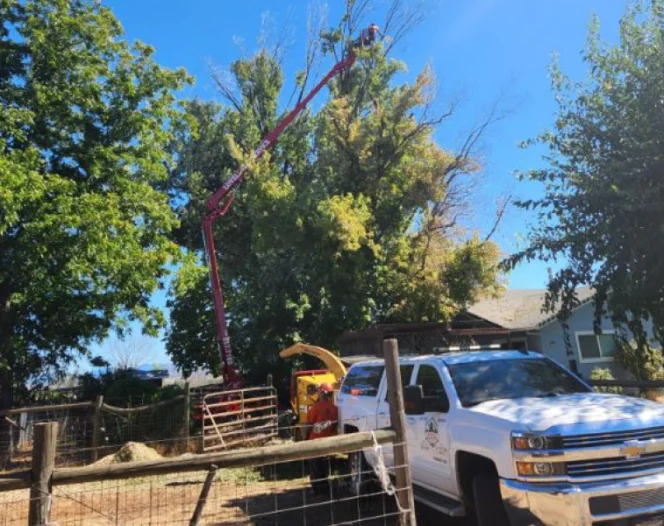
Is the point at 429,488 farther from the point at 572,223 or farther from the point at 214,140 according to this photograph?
the point at 214,140

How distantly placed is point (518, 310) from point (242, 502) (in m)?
18.8

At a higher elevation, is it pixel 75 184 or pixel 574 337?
pixel 75 184

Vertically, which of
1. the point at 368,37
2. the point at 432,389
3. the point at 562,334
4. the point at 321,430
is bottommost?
the point at 321,430

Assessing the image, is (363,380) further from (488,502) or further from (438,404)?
(488,502)

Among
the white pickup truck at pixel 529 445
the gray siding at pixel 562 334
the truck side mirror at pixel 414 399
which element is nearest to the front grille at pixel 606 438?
the white pickup truck at pixel 529 445

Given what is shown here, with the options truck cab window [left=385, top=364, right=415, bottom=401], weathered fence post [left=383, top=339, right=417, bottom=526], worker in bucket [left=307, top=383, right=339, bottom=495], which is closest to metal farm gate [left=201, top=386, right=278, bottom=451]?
worker in bucket [left=307, top=383, right=339, bottom=495]

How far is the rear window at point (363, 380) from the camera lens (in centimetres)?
822

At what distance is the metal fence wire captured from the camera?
7.78 m

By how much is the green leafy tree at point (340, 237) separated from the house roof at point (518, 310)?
2.04 meters

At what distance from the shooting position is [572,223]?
8734 mm

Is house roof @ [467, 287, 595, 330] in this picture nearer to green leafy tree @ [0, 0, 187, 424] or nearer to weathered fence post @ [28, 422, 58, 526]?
green leafy tree @ [0, 0, 187, 424]

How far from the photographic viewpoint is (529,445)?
4.97 meters

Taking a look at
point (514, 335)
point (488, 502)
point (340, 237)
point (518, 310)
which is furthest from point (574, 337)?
point (488, 502)

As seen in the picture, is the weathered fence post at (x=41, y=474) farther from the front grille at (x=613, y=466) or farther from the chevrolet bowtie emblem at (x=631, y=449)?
the chevrolet bowtie emblem at (x=631, y=449)
